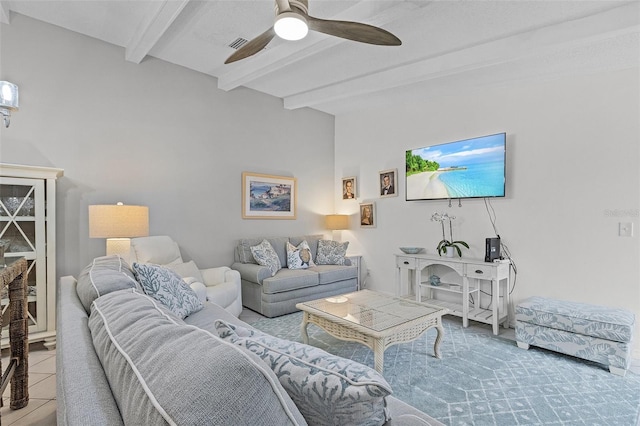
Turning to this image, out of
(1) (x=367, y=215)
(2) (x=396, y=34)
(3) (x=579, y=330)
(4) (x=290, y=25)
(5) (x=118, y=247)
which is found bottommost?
(3) (x=579, y=330)

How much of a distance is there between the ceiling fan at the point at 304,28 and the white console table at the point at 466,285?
2.44m

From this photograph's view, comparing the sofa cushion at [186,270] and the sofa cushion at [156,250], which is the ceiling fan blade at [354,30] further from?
the sofa cushion at [156,250]

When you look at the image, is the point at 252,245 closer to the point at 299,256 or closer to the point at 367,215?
the point at 299,256

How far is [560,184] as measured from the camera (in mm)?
3336

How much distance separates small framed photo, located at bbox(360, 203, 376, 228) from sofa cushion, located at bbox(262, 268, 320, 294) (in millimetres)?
1359

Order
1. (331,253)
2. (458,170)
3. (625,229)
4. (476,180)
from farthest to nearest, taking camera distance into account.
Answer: (331,253) → (458,170) → (476,180) → (625,229)

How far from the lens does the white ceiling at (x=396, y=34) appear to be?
2455 mm

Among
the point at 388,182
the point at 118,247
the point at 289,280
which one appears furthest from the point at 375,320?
the point at 388,182

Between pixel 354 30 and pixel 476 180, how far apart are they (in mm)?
2490

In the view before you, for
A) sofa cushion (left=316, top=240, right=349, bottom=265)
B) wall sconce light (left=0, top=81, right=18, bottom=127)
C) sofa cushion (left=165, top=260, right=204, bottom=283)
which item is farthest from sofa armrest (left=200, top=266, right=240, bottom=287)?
wall sconce light (left=0, top=81, right=18, bottom=127)

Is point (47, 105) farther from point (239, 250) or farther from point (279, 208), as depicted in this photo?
point (279, 208)

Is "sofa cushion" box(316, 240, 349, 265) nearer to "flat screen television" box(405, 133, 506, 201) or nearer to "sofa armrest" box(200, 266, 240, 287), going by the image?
"flat screen television" box(405, 133, 506, 201)

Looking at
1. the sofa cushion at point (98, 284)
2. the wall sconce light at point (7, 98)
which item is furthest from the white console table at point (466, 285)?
the wall sconce light at point (7, 98)

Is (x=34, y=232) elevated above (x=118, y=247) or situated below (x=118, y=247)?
above
